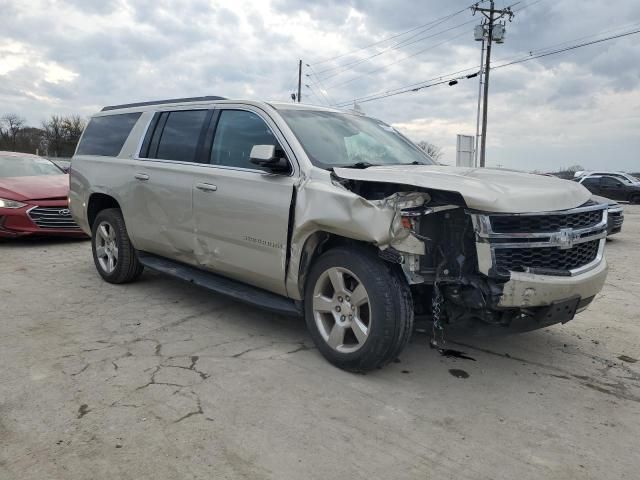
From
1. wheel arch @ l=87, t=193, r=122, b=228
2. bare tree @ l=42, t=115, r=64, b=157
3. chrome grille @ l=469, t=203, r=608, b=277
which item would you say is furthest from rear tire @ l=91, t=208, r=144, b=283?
bare tree @ l=42, t=115, r=64, b=157

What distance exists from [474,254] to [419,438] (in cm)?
115

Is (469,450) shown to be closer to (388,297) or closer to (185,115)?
(388,297)

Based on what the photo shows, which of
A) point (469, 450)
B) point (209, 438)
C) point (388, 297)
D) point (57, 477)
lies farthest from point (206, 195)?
point (469, 450)

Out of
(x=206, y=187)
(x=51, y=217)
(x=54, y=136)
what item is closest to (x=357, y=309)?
(x=206, y=187)

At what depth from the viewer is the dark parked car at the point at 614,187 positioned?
2444cm

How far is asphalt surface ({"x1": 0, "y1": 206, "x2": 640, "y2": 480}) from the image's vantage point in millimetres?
2633

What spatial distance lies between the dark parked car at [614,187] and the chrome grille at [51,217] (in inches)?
885

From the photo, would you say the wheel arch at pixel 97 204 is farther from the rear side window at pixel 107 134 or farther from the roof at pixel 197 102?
the roof at pixel 197 102

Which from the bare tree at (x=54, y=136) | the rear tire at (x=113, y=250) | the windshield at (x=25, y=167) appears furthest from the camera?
the bare tree at (x=54, y=136)

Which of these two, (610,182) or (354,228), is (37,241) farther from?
(610,182)

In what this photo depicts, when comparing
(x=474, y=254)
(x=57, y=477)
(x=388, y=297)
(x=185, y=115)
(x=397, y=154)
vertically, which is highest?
(x=185, y=115)

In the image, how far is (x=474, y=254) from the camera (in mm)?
3314

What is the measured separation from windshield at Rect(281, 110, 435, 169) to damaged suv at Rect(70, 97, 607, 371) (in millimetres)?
17

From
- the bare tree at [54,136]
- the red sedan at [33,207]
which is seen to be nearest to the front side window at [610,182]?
the red sedan at [33,207]
